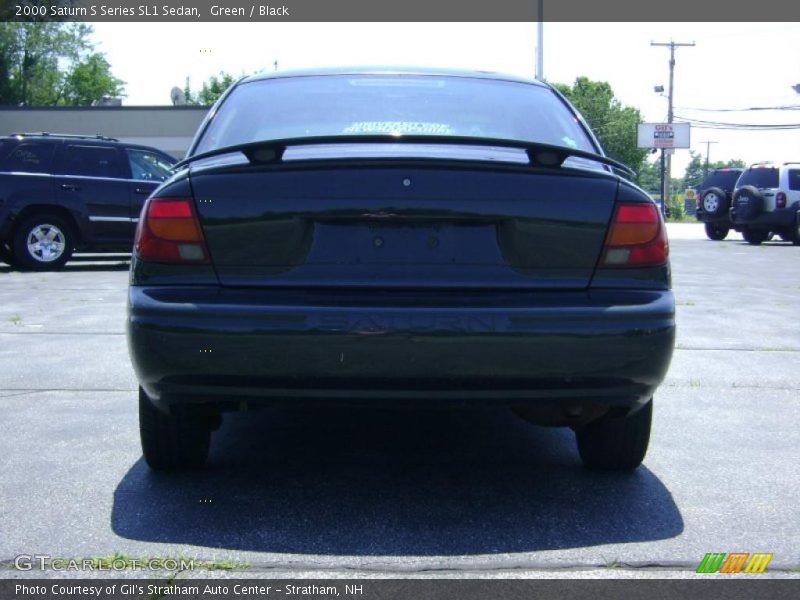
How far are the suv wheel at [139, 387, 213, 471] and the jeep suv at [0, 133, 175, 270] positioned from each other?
33.3ft

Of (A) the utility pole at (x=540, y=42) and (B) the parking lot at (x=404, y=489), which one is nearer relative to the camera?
(B) the parking lot at (x=404, y=489)

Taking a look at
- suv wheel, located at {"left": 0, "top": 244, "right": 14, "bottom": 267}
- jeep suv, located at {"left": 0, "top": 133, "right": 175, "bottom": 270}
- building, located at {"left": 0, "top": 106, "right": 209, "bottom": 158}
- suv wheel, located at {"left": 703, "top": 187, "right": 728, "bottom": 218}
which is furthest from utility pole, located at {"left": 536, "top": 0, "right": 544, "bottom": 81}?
building, located at {"left": 0, "top": 106, "right": 209, "bottom": 158}

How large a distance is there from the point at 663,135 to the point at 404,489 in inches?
2053

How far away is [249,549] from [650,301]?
60.3 inches

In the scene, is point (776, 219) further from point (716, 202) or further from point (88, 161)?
point (88, 161)

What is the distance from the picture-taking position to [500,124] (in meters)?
4.16

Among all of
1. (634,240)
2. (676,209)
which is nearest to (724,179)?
(634,240)

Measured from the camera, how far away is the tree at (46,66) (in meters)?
64.6

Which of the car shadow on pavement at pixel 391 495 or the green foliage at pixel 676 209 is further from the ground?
the car shadow on pavement at pixel 391 495

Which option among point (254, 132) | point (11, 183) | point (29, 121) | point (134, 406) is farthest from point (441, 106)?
point (29, 121)

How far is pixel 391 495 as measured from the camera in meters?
3.79

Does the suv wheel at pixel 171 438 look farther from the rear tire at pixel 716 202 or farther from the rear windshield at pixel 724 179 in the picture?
the rear windshield at pixel 724 179

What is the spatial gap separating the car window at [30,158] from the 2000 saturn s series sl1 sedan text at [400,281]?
35.6 ft

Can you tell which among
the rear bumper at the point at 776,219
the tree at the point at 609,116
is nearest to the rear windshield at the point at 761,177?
the rear bumper at the point at 776,219
